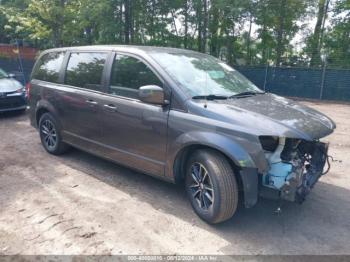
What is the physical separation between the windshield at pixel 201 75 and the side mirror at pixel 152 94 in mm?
261

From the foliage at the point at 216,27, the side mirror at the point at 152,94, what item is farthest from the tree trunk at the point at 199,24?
the side mirror at the point at 152,94

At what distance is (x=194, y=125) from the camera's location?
336 cm

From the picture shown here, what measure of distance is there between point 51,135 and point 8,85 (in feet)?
13.0

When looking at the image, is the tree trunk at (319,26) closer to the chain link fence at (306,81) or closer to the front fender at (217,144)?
the chain link fence at (306,81)

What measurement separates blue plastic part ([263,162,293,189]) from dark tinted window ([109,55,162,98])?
5.19ft

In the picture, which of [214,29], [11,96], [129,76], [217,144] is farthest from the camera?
[214,29]

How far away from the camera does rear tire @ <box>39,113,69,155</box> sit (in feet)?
17.3

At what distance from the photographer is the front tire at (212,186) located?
3158mm

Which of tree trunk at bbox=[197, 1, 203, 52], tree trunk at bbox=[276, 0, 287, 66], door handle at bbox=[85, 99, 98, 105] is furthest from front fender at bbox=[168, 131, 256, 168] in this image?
tree trunk at bbox=[197, 1, 203, 52]

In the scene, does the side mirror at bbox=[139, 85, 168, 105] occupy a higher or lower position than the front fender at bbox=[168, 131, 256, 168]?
higher

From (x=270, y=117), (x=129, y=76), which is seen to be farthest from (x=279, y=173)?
(x=129, y=76)

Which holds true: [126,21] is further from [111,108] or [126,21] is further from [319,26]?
[111,108]

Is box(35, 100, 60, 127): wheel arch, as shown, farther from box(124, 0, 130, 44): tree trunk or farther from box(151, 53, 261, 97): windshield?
box(124, 0, 130, 44): tree trunk

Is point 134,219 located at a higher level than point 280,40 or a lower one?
lower
